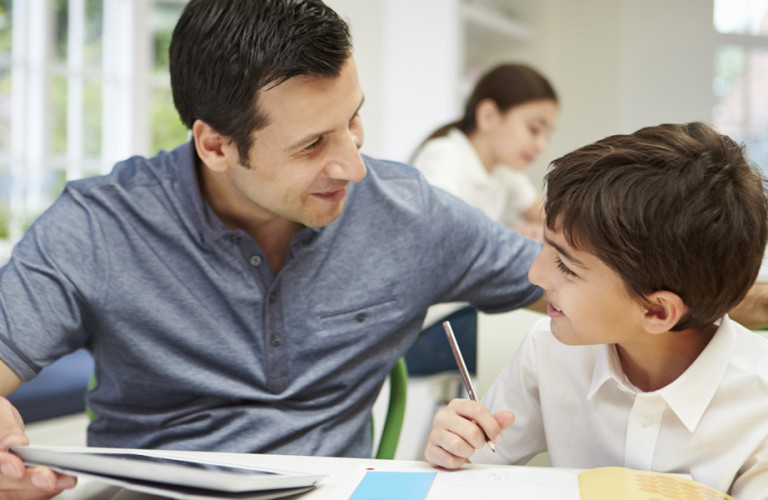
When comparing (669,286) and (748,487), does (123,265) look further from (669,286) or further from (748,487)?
(748,487)

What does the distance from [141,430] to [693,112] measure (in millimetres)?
4514

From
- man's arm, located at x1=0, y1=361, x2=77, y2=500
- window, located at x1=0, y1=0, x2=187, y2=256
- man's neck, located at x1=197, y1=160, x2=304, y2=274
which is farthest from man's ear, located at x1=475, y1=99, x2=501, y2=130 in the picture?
man's arm, located at x1=0, y1=361, x2=77, y2=500

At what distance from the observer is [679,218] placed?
833 mm

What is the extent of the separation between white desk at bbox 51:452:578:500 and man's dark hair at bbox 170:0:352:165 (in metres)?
0.50

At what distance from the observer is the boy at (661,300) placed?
83 centimetres

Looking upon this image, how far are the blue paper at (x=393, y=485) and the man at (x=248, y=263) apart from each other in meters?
0.37

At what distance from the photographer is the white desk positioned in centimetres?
74

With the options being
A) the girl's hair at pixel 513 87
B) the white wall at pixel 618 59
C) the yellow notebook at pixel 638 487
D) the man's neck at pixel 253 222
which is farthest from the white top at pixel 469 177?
the white wall at pixel 618 59

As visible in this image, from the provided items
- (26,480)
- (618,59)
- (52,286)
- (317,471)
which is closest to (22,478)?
(26,480)

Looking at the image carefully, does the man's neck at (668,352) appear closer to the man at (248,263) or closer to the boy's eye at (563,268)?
the boy's eye at (563,268)

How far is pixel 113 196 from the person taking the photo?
1.15 metres

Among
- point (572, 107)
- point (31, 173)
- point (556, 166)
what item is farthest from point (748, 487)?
point (572, 107)

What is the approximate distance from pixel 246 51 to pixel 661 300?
641mm

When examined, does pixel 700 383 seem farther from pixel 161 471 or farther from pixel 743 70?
pixel 743 70
